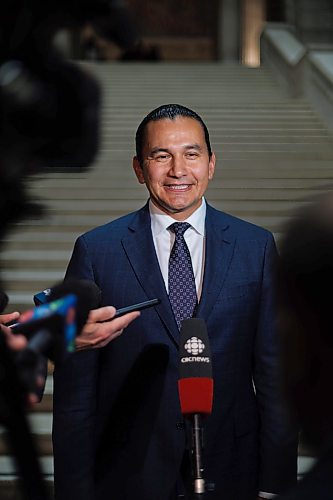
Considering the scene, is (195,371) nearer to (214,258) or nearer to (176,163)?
(214,258)

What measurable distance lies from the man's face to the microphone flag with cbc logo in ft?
2.06

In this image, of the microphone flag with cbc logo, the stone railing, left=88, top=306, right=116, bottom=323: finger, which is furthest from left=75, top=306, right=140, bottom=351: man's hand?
the stone railing

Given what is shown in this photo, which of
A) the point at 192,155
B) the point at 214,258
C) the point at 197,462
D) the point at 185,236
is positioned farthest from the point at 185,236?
the point at 197,462

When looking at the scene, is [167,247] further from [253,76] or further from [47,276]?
[253,76]

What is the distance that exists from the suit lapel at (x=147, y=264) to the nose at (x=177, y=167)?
0.57 feet

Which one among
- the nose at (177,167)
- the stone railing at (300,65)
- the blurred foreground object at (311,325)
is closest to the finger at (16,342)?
the blurred foreground object at (311,325)

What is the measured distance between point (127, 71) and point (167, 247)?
882 centimetres

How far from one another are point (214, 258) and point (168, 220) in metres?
0.17

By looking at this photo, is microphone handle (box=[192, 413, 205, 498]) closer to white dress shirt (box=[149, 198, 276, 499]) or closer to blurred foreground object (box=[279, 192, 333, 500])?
blurred foreground object (box=[279, 192, 333, 500])

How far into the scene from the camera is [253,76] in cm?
1079

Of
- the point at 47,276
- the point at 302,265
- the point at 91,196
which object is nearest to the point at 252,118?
the point at 91,196

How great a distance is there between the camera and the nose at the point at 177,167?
228 centimetres

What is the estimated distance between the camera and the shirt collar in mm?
2348

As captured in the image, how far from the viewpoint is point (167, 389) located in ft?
7.30
